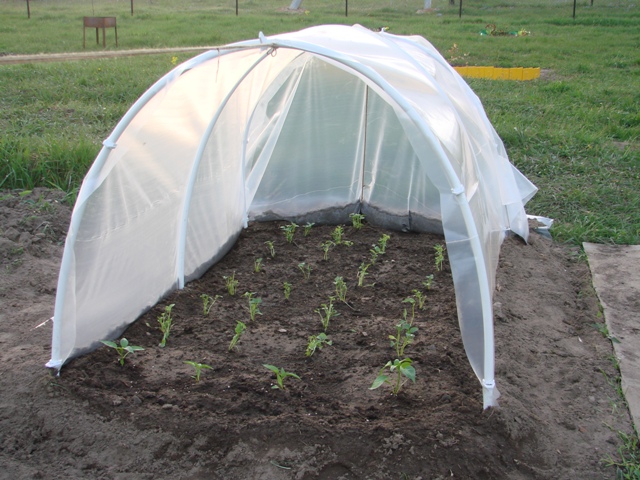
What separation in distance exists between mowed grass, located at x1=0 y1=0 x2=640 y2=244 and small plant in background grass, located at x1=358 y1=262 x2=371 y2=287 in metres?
1.89

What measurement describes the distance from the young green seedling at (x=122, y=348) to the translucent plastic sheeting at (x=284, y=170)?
0.17 m

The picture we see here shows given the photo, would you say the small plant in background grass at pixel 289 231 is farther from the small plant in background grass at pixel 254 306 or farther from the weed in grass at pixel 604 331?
the weed in grass at pixel 604 331

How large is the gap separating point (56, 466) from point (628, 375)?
306 centimetres

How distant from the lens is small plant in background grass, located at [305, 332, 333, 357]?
3869mm

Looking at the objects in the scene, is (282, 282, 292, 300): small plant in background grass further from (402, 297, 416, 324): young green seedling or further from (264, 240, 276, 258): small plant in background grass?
(402, 297, 416, 324): young green seedling

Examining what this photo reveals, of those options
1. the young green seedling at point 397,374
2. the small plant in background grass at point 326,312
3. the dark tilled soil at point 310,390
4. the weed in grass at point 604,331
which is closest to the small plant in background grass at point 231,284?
the dark tilled soil at point 310,390

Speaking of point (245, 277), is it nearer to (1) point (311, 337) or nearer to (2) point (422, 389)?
(1) point (311, 337)

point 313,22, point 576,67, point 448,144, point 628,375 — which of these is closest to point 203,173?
point 448,144

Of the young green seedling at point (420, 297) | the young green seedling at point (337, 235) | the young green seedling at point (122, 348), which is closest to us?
the young green seedling at point (122, 348)

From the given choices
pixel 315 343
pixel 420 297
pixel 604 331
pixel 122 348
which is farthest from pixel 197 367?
pixel 604 331

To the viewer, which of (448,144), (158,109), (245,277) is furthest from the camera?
(245,277)

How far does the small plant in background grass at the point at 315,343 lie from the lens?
3.87m

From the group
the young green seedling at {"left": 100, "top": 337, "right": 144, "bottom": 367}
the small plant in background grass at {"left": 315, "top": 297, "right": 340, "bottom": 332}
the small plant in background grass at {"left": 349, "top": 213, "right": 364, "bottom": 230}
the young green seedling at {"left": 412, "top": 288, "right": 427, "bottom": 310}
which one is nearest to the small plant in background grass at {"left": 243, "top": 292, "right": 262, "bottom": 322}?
the small plant in background grass at {"left": 315, "top": 297, "right": 340, "bottom": 332}

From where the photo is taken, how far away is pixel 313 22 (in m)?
17.5
